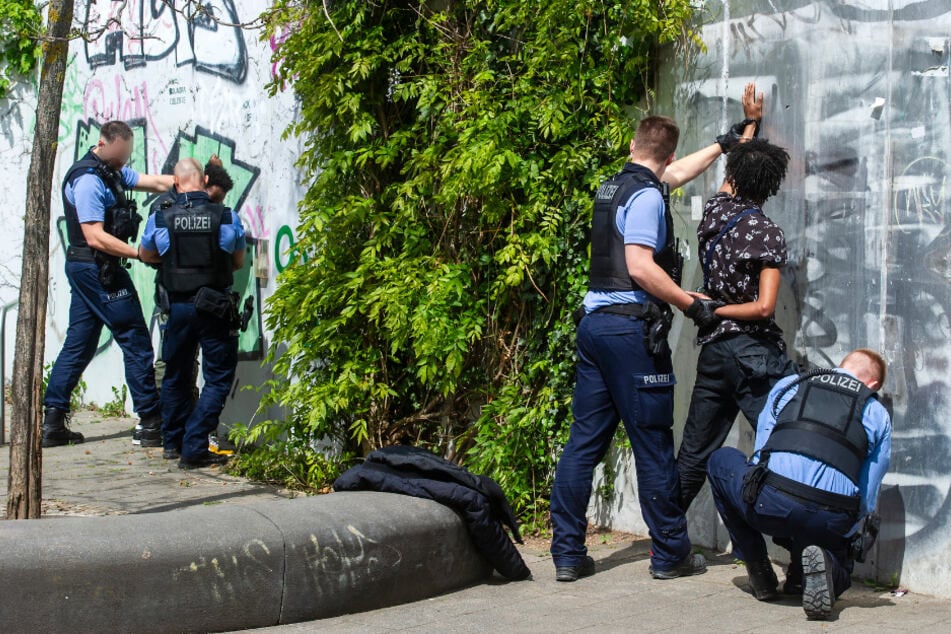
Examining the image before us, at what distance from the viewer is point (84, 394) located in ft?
33.9

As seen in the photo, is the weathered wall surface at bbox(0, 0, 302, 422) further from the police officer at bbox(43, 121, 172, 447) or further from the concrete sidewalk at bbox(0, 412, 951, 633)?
the concrete sidewalk at bbox(0, 412, 951, 633)

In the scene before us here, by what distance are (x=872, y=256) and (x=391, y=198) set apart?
116 inches

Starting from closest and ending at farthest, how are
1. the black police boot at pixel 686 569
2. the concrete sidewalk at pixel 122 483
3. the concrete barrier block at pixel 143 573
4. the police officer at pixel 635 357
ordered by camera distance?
the concrete barrier block at pixel 143 573
the police officer at pixel 635 357
the black police boot at pixel 686 569
the concrete sidewalk at pixel 122 483

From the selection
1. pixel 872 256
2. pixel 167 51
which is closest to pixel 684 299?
pixel 872 256

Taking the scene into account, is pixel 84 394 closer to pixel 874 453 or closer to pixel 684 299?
pixel 684 299

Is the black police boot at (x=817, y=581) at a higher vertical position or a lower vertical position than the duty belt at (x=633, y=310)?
lower

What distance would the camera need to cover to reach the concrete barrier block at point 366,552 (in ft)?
15.2

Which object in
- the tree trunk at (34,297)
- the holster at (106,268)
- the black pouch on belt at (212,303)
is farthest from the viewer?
the holster at (106,268)

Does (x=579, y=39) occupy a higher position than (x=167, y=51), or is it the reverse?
(x=167, y=51)

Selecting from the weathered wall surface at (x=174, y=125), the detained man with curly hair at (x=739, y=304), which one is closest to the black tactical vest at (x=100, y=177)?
the weathered wall surface at (x=174, y=125)

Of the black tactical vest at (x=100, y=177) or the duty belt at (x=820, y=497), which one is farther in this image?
the black tactical vest at (x=100, y=177)

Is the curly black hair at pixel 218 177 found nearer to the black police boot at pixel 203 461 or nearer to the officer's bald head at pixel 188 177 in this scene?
the officer's bald head at pixel 188 177

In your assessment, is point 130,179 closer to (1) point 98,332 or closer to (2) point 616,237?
(1) point 98,332

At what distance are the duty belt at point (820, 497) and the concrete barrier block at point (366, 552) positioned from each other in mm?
1443
